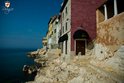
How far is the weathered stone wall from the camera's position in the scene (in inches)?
476

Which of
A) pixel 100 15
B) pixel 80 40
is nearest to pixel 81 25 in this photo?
pixel 80 40

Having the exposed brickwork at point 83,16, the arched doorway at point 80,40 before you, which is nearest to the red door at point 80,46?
the arched doorway at point 80,40

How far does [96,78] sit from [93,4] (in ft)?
53.0

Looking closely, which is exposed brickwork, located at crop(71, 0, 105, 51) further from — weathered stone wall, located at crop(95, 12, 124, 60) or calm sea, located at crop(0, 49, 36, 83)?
calm sea, located at crop(0, 49, 36, 83)

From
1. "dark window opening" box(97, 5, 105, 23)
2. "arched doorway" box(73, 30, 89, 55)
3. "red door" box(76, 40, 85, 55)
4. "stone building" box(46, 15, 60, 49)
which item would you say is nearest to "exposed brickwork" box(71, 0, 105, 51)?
"arched doorway" box(73, 30, 89, 55)

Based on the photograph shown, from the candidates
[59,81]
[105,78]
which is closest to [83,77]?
[105,78]

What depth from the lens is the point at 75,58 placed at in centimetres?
2120

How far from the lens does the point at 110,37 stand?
14.0 metres

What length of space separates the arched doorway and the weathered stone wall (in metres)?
5.38

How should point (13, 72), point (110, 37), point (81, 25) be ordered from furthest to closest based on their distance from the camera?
point (13, 72)
point (81, 25)
point (110, 37)

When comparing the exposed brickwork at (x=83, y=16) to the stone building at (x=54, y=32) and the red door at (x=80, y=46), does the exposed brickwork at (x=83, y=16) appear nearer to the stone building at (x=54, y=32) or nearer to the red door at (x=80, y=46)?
the red door at (x=80, y=46)

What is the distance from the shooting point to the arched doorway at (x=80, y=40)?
22250 mm

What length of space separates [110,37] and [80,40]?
9.51 m

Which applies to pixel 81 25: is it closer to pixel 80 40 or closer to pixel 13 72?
pixel 80 40
